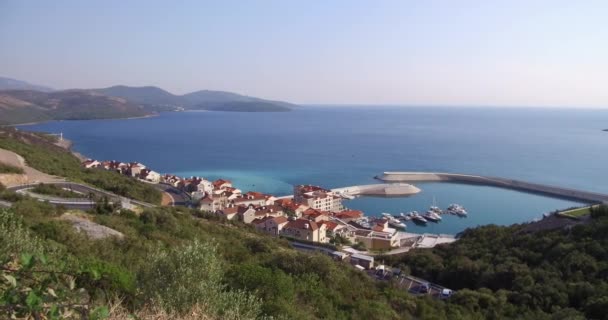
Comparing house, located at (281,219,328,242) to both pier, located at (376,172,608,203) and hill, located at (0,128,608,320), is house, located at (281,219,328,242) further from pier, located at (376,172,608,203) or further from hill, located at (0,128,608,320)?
pier, located at (376,172,608,203)

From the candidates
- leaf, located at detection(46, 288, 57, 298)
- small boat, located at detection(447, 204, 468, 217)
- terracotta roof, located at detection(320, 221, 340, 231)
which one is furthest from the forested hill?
small boat, located at detection(447, 204, 468, 217)

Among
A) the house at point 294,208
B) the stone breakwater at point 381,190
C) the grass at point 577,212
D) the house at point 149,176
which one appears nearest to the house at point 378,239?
the house at point 294,208

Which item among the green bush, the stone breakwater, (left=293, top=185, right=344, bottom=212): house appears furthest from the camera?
the stone breakwater

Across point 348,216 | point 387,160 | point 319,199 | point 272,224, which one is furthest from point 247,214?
point 387,160

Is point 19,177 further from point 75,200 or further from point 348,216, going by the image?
point 348,216

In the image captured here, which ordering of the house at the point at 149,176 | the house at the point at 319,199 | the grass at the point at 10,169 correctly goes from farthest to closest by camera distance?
the house at the point at 149,176, the house at the point at 319,199, the grass at the point at 10,169

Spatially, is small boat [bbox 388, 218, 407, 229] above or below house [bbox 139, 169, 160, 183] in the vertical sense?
below

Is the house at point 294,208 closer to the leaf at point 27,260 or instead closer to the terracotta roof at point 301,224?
the terracotta roof at point 301,224

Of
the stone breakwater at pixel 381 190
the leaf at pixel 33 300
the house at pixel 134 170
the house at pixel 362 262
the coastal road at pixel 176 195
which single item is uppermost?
the leaf at pixel 33 300

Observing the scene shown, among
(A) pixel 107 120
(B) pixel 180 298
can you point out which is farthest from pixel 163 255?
(A) pixel 107 120
